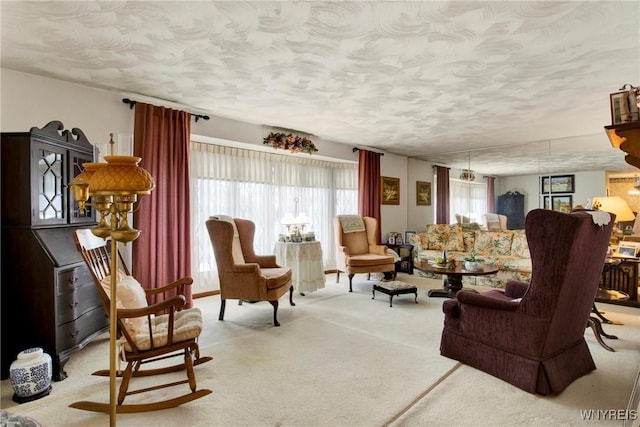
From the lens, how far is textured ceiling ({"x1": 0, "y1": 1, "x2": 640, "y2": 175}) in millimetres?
2002

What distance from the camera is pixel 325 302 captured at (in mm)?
4359

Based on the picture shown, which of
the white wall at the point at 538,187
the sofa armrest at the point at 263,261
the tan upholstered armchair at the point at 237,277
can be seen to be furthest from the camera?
the white wall at the point at 538,187

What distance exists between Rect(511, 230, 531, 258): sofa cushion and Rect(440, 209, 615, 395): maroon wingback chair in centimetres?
327

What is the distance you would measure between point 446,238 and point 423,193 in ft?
4.39

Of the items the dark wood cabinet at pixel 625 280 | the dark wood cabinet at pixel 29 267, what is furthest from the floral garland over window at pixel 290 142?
the dark wood cabinet at pixel 625 280

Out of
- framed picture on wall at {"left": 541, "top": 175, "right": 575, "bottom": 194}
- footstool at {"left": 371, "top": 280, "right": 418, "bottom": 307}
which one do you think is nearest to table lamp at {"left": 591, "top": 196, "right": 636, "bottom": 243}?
framed picture on wall at {"left": 541, "top": 175, "right": 575, "bottom": 194}

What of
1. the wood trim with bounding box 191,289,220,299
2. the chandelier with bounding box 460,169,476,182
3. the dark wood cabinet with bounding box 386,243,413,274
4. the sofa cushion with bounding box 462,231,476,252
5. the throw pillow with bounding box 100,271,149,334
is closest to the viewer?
the throw pillow with bounding box 100,271,149,334


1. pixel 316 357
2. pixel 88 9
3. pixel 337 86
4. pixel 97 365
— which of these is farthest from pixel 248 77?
pixel 97 365

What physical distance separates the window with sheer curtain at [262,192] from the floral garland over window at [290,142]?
1.61ft

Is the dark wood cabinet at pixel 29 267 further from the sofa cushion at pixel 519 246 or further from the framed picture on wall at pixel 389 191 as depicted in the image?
the sofa cushion at pixel 519 246

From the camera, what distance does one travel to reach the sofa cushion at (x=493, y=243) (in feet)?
18.6

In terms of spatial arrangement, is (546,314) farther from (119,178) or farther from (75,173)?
(75,173)

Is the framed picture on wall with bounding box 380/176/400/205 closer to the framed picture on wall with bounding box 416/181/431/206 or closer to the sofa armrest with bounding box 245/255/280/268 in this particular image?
the framed picture on wall with bounding box 416/181/431/206

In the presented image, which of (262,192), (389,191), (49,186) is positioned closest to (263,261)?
(262,192)
